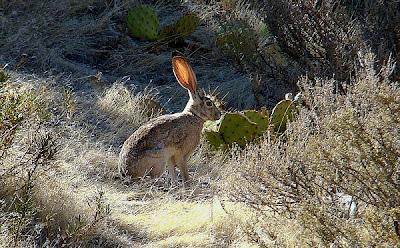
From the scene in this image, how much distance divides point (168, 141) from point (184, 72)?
26.9 inches

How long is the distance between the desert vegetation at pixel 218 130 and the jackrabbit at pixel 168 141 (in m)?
0.14

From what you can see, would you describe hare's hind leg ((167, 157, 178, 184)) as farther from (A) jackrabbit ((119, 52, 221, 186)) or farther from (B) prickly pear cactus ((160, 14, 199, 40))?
(B) prickly pear cactus ((160, 14, 199, 40))

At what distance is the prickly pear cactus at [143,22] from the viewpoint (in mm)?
8828

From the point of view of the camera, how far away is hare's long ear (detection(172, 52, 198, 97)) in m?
5.55

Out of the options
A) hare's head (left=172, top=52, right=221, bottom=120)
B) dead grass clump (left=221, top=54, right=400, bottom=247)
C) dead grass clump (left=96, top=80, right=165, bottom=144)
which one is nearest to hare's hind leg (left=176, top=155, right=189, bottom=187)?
hare's head (left=172, top=52, right=221, bottom=120)

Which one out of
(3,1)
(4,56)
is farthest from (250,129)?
(3,1)

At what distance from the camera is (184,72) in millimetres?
5633

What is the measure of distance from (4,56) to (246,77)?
3021 millimetres

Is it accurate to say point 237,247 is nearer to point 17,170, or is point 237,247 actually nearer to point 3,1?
point 17,170

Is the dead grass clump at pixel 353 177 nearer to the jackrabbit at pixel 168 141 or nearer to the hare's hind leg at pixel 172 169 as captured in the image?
the jackrabbit at pixel 168 141

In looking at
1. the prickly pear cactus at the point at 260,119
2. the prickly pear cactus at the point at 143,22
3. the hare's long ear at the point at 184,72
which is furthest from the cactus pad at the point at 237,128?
the prickly pear cactus at the point at 143,22

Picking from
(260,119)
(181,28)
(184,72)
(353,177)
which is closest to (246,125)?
(260,119)

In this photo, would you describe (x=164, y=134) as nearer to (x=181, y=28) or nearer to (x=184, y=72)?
(x=184, y=72)

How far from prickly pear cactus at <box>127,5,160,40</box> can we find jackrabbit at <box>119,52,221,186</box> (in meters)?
3.39
